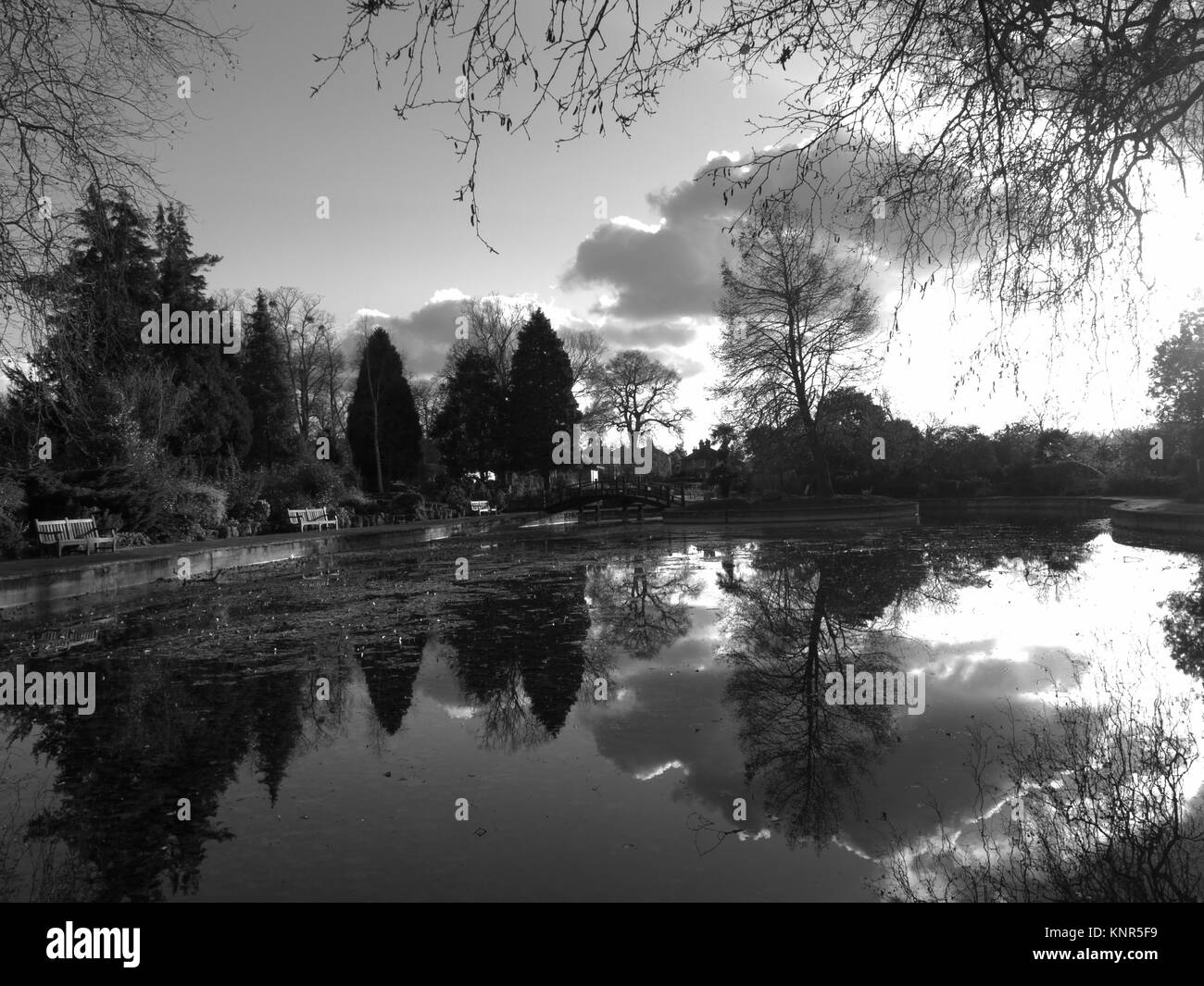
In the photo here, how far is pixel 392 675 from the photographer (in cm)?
750

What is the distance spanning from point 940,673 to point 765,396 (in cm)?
2419

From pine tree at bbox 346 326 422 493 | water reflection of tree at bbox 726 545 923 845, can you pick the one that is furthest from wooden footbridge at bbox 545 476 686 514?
water reflection of tree at bbox 726 545 923 845

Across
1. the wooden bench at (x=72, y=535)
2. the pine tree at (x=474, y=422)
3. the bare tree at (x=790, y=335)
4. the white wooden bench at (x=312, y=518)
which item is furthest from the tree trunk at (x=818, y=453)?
the wooden bench at (x=72, y=535)

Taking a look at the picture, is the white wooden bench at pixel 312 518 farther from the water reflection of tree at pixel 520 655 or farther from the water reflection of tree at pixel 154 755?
the water reflection of tree at pixel 154 755

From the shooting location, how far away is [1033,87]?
4.56 meters

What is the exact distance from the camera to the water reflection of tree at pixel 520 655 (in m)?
5.93

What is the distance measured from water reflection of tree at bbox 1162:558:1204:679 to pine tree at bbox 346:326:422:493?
37862 mm

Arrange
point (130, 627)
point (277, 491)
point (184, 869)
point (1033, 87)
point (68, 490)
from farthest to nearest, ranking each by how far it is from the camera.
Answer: point (277, 491) → point (68, 490) → point (130, 627) → point (1033, 87) → point (184, 869)

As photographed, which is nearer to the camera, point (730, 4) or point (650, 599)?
point (730, 4)

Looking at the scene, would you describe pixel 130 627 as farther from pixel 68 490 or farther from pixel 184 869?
pixel 68 490

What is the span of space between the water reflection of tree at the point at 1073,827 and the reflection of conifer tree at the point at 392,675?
12.9 ft

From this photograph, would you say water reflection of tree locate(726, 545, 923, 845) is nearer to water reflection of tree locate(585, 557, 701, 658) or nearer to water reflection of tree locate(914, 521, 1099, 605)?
water reflection of tree locate(914, 521, 1099, 605)
